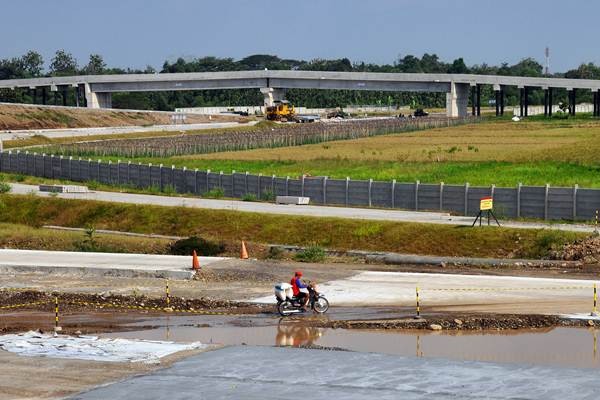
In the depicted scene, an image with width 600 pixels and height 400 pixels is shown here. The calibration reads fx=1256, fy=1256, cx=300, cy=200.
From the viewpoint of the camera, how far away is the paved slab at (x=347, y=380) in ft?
88.8

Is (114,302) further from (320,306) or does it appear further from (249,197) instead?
(249,197)

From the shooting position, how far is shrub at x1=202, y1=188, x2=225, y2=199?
73625 millimetres

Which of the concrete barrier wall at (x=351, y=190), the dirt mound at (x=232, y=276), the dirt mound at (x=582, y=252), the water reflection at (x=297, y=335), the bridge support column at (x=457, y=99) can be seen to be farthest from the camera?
the bridge support column at (x=457, y=99)

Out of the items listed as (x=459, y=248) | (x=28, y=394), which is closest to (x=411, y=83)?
(x=459, y=248)

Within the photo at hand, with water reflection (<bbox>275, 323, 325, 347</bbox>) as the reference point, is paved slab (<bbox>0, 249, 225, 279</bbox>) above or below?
above

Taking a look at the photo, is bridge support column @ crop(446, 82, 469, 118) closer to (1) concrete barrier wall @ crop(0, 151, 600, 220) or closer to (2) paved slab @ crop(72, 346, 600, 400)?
(1) concrete barrier wall @ crop(0, 151, 600, 220)

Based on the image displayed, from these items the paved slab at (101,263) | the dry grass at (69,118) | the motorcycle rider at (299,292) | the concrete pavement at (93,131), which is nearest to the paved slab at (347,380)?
the motorcycle rider at (299,292)

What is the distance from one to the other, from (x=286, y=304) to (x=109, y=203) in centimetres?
3410

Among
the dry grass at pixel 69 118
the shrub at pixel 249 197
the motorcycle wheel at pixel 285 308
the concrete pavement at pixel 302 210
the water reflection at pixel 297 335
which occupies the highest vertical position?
the dry grass at pixel 69 118

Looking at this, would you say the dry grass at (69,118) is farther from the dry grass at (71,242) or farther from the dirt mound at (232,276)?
the dirt mound at (232,276)

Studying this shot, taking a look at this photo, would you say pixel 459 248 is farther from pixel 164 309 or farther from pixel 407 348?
pixel 407 348

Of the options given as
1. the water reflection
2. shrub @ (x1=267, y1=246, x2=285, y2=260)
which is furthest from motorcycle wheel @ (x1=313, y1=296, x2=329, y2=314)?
shrub @ (x1=267, y1=246, x2=285, y2=260)

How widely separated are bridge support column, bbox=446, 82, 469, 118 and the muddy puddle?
15173 centimetres

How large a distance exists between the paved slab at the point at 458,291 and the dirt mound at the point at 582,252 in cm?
614
